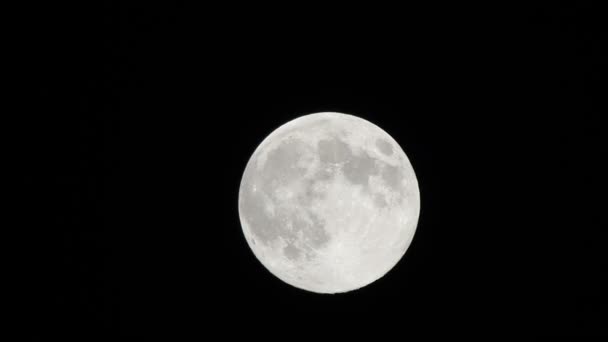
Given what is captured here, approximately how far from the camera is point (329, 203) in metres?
4.98

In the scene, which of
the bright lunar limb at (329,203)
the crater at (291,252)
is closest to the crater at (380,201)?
the bright lunar limb at (329,203)

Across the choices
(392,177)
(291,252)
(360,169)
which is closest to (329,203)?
(360,169)

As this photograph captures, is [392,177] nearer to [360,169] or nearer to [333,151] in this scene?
[360,169]

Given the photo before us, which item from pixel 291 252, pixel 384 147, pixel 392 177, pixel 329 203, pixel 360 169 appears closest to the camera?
pixel 329 203

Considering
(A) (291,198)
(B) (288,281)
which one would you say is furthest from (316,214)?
(B) (288,281)

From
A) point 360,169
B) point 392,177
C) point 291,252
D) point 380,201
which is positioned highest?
point 392,177

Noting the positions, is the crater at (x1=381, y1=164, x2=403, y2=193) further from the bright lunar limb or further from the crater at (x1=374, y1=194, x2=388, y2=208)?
the crater at (x1=374, y1=194, x2=388, y2=208)

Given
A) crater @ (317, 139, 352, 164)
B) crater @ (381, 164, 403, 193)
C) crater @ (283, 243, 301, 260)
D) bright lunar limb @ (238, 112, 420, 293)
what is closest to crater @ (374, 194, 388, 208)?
bright lunar limb @ (238, 112, 420, 293)

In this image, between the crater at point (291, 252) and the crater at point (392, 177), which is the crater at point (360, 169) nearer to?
the crater at point (392, 177)

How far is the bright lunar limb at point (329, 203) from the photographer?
5035mm

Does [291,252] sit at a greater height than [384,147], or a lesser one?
lesser

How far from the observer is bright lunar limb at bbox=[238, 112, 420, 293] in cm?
504

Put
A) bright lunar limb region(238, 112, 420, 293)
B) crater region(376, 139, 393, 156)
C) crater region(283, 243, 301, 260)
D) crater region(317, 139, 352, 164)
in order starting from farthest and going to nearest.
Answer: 1. crater region(376, 139, 393, 156)
2. crater region(283, 243, 301, 260)
3. crater region(317, 139, 352, 164)
4. bright lunar limb region(238, 112, 420, 293)

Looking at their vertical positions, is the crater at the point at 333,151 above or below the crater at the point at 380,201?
above
